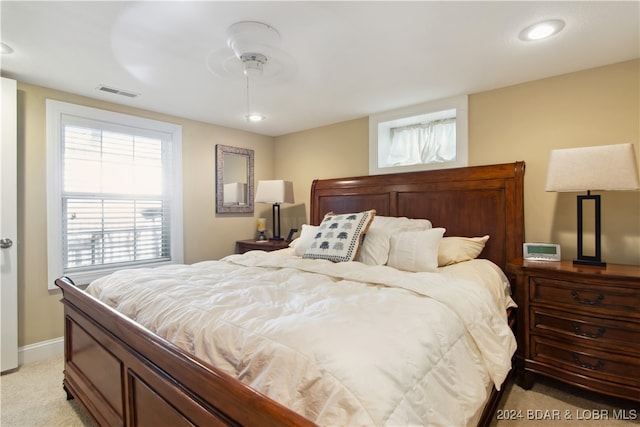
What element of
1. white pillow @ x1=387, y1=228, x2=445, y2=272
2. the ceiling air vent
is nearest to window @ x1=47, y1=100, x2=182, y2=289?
the ceiling air vent

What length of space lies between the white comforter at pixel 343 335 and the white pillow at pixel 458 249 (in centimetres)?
66

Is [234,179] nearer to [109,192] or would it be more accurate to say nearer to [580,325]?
[109,192]

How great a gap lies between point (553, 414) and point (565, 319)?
1.83 feet

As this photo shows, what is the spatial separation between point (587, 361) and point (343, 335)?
1839mm

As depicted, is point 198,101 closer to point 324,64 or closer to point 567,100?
A: point 324,64

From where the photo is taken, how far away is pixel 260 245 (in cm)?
377

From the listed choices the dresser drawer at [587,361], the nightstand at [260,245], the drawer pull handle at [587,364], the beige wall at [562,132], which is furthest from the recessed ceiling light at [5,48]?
the drawer pull handle at [587,364]

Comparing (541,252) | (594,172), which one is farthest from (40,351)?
(594,172)

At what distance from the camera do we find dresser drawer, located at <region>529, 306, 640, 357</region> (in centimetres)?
180

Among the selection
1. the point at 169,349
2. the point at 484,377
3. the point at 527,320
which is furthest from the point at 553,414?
the point at 169,349

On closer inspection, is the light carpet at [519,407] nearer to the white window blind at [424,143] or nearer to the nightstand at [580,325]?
the nightstand at [580,325]

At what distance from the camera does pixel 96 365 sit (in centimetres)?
166

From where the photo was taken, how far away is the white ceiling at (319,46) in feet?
A: 5.46

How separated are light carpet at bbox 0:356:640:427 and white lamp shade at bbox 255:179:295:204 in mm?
2418
